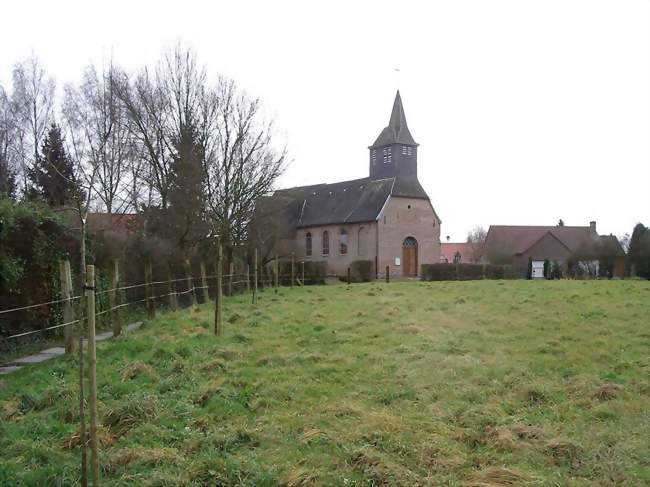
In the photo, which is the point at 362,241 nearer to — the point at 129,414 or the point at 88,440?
the point at 129,414

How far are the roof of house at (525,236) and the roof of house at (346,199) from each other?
12726mm

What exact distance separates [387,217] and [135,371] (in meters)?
34.5

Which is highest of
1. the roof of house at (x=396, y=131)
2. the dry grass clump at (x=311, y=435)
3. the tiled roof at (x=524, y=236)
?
the roof of house at (x=396, y=131)

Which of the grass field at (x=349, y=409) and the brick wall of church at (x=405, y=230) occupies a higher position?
the brick wall of church at (x=405, y=230)

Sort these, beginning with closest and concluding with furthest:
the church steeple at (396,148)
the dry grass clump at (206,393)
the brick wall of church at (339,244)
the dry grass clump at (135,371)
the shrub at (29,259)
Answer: the dry grass clump at (206,393)
the dry grass clump at (135,371)
the shrub at (29,259)
the brick wall of church at (339,244)
the church steeple at (396,148)

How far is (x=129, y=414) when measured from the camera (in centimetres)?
623

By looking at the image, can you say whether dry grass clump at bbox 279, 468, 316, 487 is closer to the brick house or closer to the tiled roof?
the brick house

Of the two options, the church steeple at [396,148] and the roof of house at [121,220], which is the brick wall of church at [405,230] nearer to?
the church steeple at [396,148]

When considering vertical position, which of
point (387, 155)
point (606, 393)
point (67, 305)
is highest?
point (387, 155)

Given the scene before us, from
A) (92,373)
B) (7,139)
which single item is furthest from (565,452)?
(7,139)

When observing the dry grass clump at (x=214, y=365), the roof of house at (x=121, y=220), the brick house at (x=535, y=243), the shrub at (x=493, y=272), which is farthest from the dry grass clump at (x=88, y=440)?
the brick house at (x=535, y=243)

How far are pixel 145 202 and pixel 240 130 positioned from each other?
4939 millimetres

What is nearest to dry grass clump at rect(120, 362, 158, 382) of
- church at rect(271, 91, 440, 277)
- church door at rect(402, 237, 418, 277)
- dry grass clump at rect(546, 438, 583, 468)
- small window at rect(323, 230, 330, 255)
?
dry grass clump at rect(546, 438, 583, 468)

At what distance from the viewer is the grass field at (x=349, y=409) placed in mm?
5105
